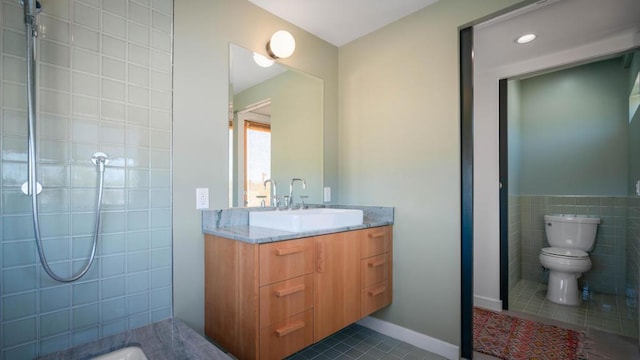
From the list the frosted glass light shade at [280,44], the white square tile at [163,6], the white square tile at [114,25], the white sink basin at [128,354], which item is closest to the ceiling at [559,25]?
the frosted glass light shade at [280,44]

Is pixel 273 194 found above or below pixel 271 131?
below

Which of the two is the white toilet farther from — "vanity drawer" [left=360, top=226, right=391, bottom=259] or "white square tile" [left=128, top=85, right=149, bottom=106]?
"white square tile" [left=128, top=85, right=149, bottom=106]

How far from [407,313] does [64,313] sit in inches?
76.4

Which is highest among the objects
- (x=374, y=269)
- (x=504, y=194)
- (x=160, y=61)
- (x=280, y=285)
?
(x=160, y=61)

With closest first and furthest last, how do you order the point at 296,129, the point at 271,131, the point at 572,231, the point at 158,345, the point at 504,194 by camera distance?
the point at 158,345, the point at 271,131, the point at 296,129, the point at 504,194, the point at 572,231

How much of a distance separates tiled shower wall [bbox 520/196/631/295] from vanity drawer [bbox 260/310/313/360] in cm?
312

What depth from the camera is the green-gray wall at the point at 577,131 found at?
9.70 ft

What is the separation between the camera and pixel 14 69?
45.0 inches

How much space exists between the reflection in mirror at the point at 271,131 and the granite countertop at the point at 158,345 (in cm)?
74

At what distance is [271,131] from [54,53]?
4.00 feet

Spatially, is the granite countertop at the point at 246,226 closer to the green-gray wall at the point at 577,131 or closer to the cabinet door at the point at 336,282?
the cabinet door at the point at 336,282

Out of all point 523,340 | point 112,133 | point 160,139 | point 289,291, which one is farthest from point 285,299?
point 523,340

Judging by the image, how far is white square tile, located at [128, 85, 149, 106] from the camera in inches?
56.4

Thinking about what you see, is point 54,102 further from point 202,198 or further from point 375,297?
point 375,297
